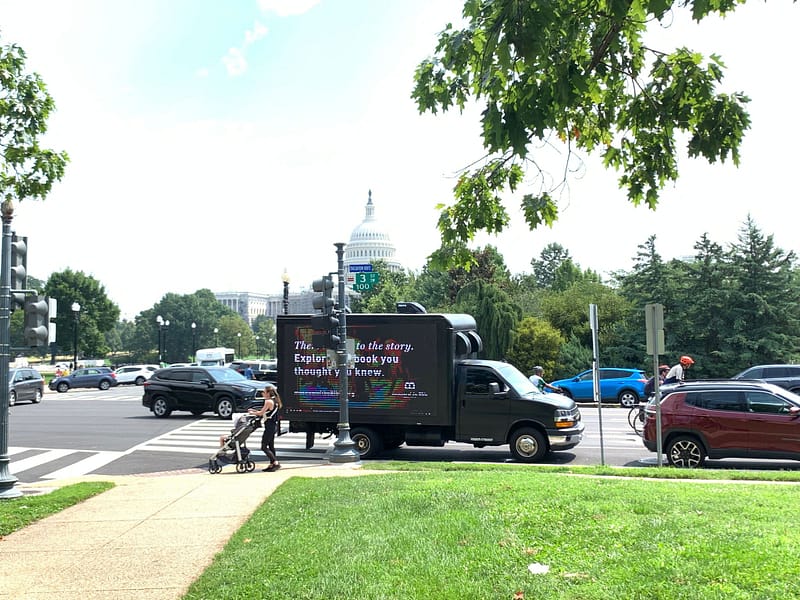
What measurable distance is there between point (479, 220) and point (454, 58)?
1866mm

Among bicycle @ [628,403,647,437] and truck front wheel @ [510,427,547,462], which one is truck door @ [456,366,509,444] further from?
bicycle @ [628,403,647,437]

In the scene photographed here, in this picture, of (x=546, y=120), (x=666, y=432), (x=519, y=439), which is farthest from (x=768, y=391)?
(x=546, y=120)

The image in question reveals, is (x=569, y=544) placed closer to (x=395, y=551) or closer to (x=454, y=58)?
(x=395, y=551)

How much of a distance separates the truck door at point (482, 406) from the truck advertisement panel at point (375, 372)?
1.37 feet

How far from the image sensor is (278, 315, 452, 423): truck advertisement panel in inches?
591

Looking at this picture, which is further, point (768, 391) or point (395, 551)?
point (768, 391)

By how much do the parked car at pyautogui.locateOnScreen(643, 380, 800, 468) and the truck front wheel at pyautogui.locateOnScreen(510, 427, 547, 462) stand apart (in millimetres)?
2092

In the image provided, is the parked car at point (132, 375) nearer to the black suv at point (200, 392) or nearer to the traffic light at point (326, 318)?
the black suv at point (200, 392)

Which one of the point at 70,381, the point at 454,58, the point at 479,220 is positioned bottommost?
the point at 70,381

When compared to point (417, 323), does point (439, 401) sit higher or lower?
lower

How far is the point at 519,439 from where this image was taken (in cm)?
1472

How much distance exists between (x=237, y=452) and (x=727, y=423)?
923cm

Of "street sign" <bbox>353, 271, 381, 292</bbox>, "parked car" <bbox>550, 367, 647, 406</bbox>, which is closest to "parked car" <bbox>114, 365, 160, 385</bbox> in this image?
"parked car" <bbox>550, 367, 647, 406</bbox>

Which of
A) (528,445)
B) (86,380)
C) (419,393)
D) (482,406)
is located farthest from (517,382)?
(86,380)
